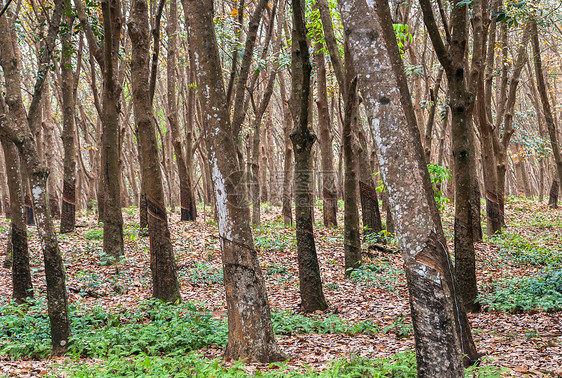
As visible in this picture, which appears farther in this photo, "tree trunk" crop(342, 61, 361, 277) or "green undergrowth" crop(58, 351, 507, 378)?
"tree trunk" crop(342, 61, 361, 277)

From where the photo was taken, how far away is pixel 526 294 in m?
7.18

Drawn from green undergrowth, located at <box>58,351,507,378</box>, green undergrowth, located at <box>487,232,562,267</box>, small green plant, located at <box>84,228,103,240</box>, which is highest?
small green plant, located at <box>84,228,103,240</box>

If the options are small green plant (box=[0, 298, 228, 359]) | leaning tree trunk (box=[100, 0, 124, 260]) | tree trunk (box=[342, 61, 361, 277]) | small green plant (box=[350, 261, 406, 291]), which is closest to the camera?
small green plant (box=[0, 298, 228, 359])

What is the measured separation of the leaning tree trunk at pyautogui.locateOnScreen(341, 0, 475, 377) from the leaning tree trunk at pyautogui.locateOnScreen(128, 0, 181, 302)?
A: 190 inches

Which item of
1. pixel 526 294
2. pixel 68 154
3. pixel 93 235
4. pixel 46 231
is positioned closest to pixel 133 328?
pixel 46 231

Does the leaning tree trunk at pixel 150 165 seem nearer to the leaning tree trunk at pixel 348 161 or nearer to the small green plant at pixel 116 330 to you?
the small green plant at pixel 116 330

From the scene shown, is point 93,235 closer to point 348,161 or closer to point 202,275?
point 202,275

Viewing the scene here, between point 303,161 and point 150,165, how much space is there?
100 inches

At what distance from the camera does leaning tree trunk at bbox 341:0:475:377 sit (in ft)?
10.7

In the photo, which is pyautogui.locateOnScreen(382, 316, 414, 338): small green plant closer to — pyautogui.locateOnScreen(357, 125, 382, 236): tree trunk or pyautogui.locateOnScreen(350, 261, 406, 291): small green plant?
pyautogui.locateOnScreen(350, 261, 406, 291): small green plant

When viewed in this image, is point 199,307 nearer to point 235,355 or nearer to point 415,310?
point 235,355

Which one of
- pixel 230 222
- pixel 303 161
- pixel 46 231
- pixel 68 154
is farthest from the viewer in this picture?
pixel 68 154

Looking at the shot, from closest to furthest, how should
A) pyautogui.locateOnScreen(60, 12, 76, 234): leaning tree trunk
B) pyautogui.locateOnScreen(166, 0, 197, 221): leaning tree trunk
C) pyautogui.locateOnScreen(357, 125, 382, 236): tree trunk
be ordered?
pyautogui.locateOnScreen(357, 125, 382, 236): tree trunk → pyautogui.locateOnScreen(60, 12, 76, 234): leaning tree trunk → pyautogui.locateOnScreen(166, 0, 197, 221): leaning tree trunk

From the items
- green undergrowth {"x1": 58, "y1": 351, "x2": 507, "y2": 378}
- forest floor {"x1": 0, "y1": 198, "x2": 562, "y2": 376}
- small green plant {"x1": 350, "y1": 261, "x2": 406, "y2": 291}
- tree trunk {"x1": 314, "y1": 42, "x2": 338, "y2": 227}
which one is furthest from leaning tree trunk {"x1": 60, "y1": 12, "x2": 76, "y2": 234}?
green undergrowth {"x1": 58, "y1": 351, "x2": 507, "y2": 378}
